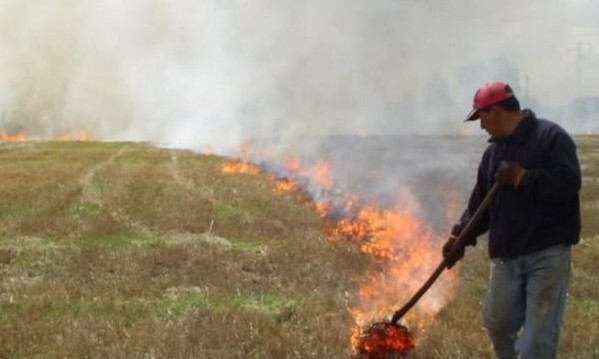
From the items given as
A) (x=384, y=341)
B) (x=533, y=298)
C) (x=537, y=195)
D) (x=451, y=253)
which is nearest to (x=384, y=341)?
(x=384, y=341)

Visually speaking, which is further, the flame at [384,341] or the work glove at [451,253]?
the flame at [384,341]

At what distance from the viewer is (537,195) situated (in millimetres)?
5223

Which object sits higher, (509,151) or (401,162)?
(401,162)

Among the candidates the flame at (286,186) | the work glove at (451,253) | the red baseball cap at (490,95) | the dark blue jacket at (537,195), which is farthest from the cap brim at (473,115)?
the flame at (286,186)

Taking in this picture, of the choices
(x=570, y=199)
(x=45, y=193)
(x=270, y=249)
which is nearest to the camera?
(x=570, y=199)

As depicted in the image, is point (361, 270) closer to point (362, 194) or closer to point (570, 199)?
point (570, 199)

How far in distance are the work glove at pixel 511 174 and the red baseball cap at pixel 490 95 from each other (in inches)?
17.6

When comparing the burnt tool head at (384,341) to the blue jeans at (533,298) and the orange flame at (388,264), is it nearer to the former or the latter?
the orange flame at (388,264)

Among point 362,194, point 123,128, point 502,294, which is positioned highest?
point 123,128

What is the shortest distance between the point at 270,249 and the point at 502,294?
21.6 ft

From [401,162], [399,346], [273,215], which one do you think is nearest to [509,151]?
[399,346]

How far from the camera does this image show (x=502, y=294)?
18.6 feet

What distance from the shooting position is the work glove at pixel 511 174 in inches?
206

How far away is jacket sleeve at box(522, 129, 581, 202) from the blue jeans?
0.44 meters
